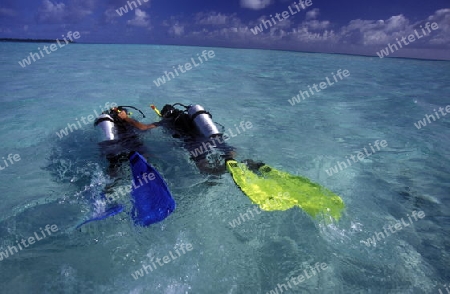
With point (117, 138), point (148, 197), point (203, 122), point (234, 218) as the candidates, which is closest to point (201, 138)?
point (203, 122)

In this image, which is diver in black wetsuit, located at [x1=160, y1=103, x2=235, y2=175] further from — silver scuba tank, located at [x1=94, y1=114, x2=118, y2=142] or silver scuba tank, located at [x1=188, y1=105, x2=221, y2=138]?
silver scuba tank, located at [x1=94, y1=114, x2=118, y2=142]

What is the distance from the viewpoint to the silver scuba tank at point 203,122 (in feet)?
23.3

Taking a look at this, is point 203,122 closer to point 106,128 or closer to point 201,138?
point 201,138

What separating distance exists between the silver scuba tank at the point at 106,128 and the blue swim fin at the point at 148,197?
5.28ft

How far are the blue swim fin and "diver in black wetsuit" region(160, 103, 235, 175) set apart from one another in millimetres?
1334

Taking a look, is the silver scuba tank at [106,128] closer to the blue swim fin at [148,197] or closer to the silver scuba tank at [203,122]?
the blue swim fin at [148,197]

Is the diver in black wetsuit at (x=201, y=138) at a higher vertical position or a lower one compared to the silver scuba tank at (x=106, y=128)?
lower

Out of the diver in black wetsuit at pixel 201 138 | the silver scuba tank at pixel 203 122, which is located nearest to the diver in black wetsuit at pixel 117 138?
the diver in black wetsuit at pixel 201 138

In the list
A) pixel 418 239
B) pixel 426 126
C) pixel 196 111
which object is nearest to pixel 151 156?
pixel 196 111

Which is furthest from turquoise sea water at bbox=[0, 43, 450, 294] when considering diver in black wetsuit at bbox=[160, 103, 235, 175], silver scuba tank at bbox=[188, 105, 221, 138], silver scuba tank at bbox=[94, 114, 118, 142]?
silver scuba tank at bbox=[188, 105, 221, 138]

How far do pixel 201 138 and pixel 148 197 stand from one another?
282 centimetres

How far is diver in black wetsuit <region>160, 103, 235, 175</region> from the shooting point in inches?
251

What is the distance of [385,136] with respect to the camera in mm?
10180

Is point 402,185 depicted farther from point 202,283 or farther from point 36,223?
point 36,223
